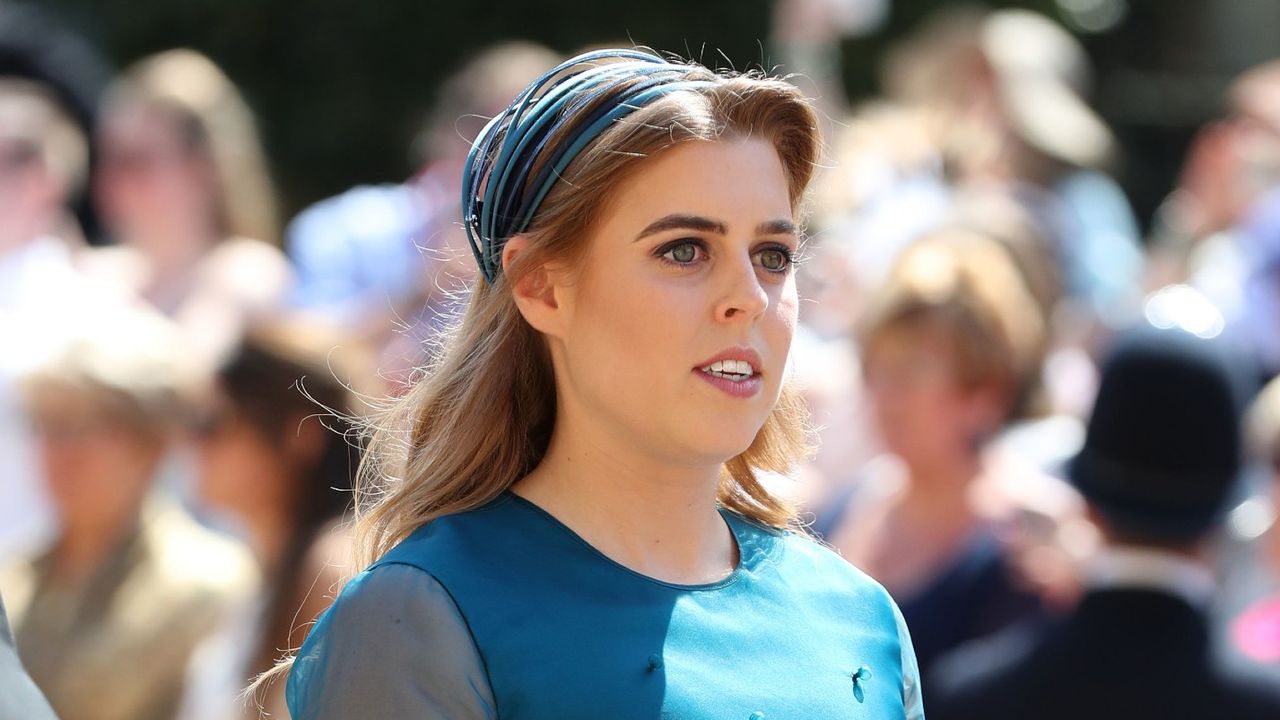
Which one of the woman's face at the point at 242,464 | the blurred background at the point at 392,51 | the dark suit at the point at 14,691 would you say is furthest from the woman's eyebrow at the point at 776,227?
the blurred background at the point at 392,51

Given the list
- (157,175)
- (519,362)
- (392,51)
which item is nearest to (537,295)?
(519,362)

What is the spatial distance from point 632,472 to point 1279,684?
4.94 ft

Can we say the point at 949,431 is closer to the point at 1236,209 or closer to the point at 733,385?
the point at 733,385

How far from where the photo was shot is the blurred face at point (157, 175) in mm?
6266

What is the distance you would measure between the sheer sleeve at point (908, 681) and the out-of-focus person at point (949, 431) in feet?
5.41

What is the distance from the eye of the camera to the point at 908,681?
2.52 m

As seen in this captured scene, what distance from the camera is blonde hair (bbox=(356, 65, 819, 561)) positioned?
231 cm

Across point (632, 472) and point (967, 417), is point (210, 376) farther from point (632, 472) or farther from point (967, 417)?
point (632, 472)

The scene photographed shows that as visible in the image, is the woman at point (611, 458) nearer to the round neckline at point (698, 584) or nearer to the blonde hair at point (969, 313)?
the round neckline at point (698, 584)

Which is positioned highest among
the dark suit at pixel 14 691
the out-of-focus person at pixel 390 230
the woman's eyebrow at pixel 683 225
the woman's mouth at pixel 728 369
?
the woman's eyebrow at pixel 683 225

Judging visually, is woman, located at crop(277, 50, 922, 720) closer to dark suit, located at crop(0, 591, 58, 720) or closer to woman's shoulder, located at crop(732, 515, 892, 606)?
woman's shoulder, located at crop(732, 515, 892, 606)

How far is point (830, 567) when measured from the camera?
8.43 feet

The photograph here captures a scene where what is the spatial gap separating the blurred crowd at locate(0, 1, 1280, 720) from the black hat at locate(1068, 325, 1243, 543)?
0.05 ft

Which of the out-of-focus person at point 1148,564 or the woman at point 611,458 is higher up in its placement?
the woman at point 611,458
